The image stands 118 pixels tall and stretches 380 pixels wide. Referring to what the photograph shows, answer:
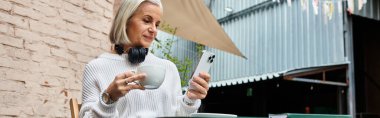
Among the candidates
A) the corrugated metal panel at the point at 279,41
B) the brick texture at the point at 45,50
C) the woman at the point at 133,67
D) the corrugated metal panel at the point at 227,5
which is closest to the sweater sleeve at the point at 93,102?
the woman at the point at 133,67

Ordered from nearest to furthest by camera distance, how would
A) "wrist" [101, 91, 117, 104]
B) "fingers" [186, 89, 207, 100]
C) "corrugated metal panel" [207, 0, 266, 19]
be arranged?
"wrist" [101, 91, 117, 104] → "fingers" [186, 89, 207, 100] → "corrugated metal panel" [207, 0, 266, 19]

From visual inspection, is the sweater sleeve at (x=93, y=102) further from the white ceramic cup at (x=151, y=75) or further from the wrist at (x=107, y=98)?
the white ceramic cup at (x=151, y=75)

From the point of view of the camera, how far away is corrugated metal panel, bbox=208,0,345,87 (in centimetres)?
734

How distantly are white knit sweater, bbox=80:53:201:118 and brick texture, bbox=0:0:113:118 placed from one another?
56.2 inches

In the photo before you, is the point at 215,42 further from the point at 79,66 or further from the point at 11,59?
the point at 11,59

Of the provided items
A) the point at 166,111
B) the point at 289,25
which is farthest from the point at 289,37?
the point at 166,111

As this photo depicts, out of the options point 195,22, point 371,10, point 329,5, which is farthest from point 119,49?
point 371,10

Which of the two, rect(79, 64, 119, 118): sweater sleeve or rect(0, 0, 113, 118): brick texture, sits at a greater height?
rect(0, 0, 113, 118): brick texture

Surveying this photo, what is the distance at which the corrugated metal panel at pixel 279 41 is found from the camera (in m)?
7.34

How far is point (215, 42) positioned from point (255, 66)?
254 centimetres

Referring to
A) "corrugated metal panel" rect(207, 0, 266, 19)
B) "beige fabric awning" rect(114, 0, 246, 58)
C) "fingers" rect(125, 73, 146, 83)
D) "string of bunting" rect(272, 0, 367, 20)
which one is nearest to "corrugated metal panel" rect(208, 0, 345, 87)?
"corrugated metal panel" rect(207, 0, 266, 19)

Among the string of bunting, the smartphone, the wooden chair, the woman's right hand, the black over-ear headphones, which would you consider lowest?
the wooden chair

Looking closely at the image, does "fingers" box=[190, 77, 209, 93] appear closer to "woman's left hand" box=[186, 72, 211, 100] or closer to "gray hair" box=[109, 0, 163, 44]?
"woman's left hand" box=[186, 72, 211, 100]

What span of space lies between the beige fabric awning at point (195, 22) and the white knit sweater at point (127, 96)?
347 centimetres
